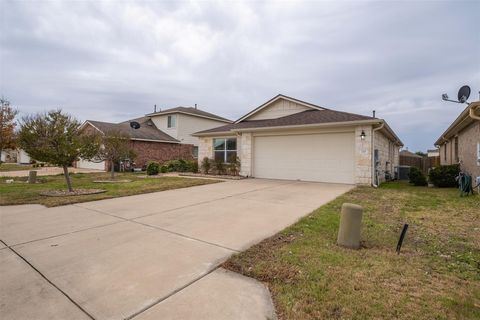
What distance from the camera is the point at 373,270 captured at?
3.05m

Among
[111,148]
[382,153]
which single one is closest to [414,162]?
[382,153]

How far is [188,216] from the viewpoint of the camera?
5.79m

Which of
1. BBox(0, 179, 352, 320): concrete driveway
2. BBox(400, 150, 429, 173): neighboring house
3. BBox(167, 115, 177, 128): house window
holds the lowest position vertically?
BBox(0, 179, 352, 320): concrete driveway

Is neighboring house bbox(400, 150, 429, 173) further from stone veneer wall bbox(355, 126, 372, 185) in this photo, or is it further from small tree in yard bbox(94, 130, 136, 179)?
small tree in yard bbox(94, 130, 136, 179)

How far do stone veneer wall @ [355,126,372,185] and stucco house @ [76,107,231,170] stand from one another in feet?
55.0

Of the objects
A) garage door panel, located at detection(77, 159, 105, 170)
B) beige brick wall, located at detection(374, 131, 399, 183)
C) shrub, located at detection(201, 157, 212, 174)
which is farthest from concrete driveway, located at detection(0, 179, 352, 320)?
garage door panel, located at detection(77, 159, 105, 170)

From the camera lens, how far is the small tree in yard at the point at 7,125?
704 inches

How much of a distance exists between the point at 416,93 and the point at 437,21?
9.86 metres

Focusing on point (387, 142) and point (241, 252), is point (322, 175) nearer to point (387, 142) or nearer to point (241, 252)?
point (387, 142)

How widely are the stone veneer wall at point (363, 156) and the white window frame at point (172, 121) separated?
18.3 meters

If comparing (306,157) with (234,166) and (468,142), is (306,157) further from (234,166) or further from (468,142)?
(468,142)

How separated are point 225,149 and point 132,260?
13.4 meters

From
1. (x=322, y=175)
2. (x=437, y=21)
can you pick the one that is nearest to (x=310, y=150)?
(x=322, y=175)

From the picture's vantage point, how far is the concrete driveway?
2.36 m
